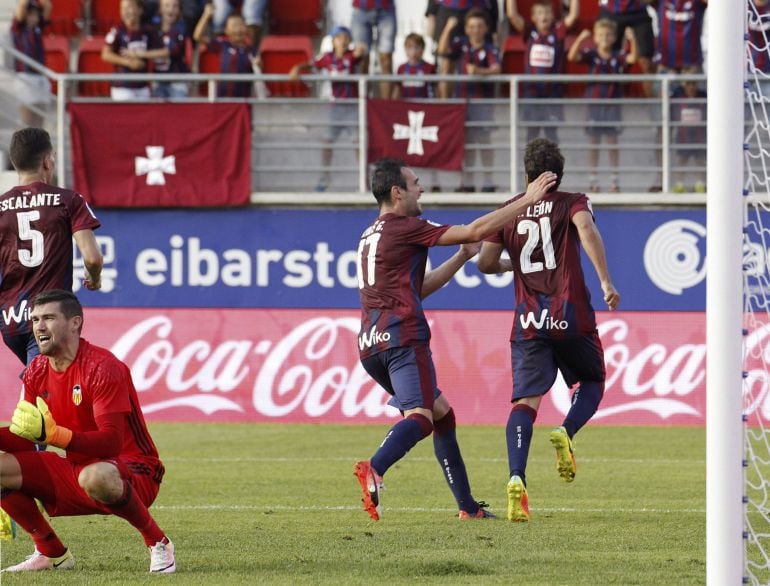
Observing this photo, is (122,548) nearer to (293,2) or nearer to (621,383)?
(621,383)

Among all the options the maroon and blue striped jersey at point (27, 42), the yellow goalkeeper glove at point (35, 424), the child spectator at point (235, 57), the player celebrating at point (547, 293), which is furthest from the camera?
the maroon and blue striped jersey at point (27, 42)

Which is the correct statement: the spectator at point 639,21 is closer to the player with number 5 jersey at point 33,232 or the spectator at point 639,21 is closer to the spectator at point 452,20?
the spectator at point 452,20

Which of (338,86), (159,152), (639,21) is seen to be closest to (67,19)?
(159,152)

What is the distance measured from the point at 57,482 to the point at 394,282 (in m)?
2.29

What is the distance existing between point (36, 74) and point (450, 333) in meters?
6.21

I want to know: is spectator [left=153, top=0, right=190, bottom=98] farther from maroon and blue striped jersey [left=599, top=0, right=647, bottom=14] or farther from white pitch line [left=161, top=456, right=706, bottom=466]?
white pitch line [left=161, top=456, right=706, bottom=466]

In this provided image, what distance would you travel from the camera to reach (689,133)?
16.6 m

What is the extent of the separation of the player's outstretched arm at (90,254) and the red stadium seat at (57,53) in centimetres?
1138

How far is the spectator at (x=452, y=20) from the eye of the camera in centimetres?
1709

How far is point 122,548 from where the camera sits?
23.1ft

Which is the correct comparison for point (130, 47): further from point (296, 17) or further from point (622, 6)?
point (622, 6)

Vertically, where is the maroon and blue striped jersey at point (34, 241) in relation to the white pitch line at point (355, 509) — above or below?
above

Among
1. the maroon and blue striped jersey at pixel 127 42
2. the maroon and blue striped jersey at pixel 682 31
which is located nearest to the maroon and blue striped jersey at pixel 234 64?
the maroon and blue striped jersey at pixel 127 42

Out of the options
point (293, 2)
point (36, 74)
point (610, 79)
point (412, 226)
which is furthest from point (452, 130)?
point (412, 226)
